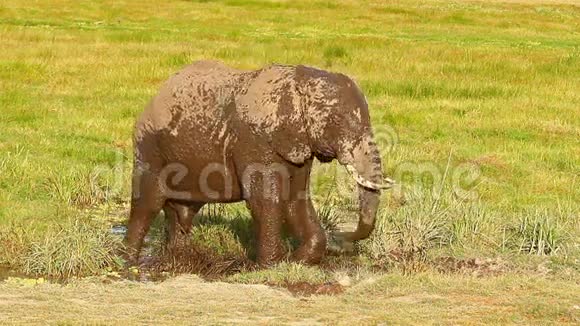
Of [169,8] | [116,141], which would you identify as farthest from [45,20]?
[116,141]

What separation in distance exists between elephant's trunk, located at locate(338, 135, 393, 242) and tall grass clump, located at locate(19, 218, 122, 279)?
7.77ft

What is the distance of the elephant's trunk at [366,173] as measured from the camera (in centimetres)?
890

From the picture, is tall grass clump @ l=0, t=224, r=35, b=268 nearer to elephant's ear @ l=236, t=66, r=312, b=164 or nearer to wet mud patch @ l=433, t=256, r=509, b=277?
elephant's ear @ l=236, t=66, r=312, b=164

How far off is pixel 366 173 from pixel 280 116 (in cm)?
83

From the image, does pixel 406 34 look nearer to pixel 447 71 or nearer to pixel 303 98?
pixel 447 71

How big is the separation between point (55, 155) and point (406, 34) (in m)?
27.8

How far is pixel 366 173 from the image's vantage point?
895 centimetres

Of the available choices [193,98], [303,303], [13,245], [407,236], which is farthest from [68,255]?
[407,236]

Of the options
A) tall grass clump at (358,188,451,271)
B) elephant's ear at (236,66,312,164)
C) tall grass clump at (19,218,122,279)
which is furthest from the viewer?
tall grass clump at (358,188,451,271)

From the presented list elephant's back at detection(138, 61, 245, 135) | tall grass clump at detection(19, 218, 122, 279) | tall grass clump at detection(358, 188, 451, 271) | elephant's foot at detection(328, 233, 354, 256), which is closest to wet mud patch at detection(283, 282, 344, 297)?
tall grass clump at detection(358, 188, 451, 271)

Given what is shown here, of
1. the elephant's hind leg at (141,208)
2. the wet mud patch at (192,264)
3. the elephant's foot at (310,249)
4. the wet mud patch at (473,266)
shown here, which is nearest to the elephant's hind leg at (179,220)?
the wet mud patch at (192,264)

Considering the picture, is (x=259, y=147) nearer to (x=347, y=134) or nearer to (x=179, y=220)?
(x=347, y=134)

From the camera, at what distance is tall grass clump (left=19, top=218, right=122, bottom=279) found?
9508 millimetres

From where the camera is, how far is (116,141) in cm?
1625
